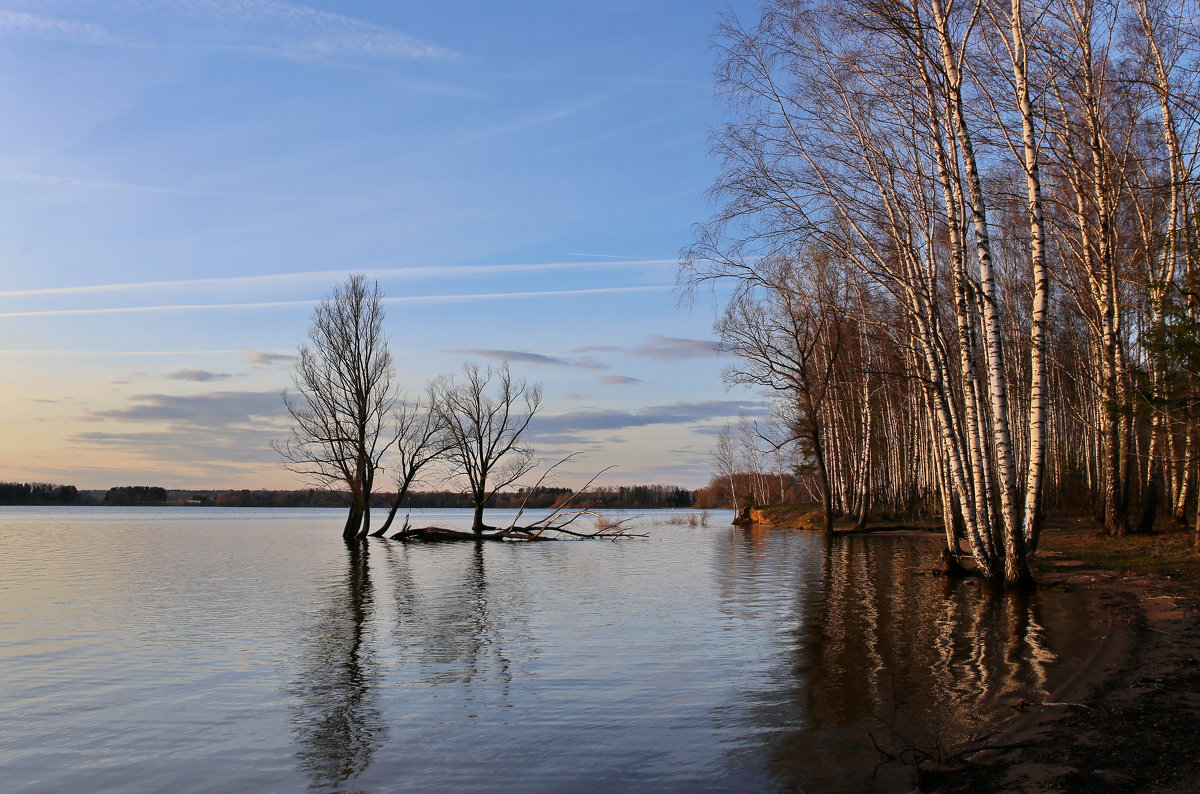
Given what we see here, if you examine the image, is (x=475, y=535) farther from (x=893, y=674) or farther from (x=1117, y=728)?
(x=1117, y=728)

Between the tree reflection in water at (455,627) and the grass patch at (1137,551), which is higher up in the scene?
the grass patch at (1137,551)

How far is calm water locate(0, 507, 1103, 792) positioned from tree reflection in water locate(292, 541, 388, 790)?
0.14 ft

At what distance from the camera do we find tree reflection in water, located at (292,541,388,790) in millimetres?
7090

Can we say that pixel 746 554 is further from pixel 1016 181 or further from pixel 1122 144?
pixel 1122 144

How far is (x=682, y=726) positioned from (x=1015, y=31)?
14398 mm

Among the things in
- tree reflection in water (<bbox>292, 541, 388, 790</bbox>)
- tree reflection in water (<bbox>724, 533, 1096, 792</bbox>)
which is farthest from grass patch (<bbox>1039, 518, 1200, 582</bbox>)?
tree reflection in water (<bbox>292, 541, 388, 790</bbox>)

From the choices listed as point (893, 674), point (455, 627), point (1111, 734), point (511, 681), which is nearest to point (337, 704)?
point (511, 681)

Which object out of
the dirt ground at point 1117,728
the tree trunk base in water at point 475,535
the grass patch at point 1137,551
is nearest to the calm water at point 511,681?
the dirt ground at point 1117,728

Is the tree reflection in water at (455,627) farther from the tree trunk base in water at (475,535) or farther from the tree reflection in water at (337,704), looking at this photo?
the tree trunk base in water at (475,535)

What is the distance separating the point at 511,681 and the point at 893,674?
4713mm

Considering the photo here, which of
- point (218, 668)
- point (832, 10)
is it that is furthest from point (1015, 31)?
point (218, 668)

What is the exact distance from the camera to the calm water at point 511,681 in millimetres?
6918

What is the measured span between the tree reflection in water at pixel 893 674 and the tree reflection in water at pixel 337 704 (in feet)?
11.7

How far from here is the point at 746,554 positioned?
31.3 meters
